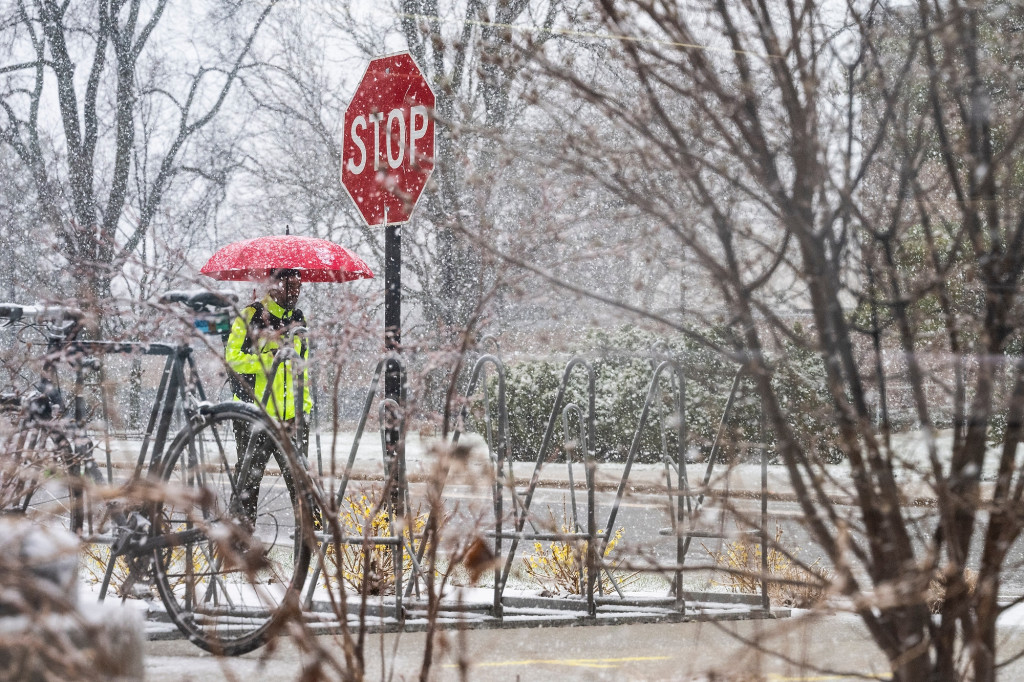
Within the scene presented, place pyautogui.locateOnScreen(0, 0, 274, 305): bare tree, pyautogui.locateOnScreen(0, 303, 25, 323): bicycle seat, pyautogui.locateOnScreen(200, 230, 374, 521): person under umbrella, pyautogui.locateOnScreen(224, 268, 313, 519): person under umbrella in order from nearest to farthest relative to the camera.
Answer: pyautogui.locateOnScreen(224, 268, 313, 519): person under umbrella < pyautogui.locateOnScreen(0, 303, 25, 323): bicycle seat < pyautogui.locateOnScreen(200, 230, 374, 521): person under umbrella < pyautogui.locateOnScreen(0, 0, 274, 305): bare tree

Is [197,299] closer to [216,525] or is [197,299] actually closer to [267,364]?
[267,364]

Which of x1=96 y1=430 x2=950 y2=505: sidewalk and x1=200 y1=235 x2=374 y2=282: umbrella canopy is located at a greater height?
x1=200 y1=235 x2=374 y2=282: umbrella canopy

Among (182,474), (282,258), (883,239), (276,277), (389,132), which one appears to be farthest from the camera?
(282,258)

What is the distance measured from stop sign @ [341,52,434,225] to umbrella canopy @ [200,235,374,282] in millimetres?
992

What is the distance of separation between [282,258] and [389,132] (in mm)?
1481

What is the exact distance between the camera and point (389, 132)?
5359 millimetres

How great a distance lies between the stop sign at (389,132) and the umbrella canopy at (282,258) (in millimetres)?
992

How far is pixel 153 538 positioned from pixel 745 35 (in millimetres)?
2629

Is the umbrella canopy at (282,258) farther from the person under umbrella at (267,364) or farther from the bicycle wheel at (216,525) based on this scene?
the bicycle wheel at (216,525)

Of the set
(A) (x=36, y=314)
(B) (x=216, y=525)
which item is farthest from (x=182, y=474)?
(A) (x=36, y=314)

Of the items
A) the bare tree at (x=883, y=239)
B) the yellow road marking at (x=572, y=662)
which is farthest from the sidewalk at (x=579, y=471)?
the yellow road marking at (x=572, y=662)

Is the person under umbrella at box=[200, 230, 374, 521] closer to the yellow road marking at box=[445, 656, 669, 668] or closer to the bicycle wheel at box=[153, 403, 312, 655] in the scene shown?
the bicycle wheel at box=[153, 403, 312, 655]

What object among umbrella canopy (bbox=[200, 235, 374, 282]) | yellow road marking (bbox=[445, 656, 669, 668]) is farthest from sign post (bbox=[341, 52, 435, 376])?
yellow road marking (bbox=[445, 656, 669, 668])

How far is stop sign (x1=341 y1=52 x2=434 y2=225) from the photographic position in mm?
5254
